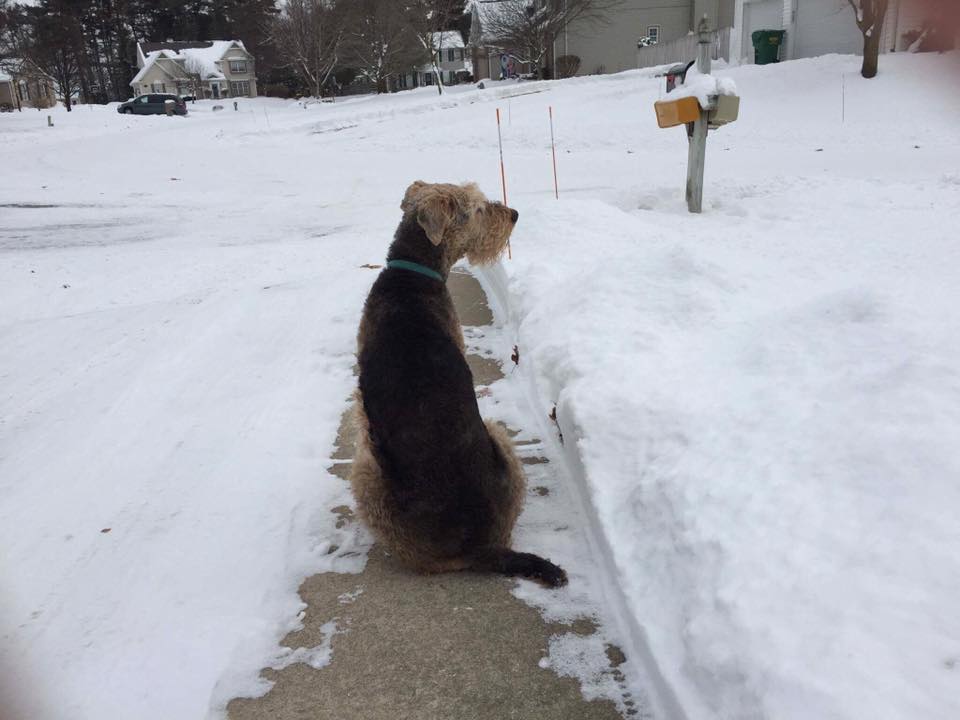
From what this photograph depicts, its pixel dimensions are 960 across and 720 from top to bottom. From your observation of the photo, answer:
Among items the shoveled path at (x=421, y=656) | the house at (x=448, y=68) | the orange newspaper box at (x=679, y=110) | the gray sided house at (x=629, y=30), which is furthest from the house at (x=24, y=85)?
the shoveled path at (x=421, y=656)

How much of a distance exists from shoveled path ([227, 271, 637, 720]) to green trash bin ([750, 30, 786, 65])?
29950mm

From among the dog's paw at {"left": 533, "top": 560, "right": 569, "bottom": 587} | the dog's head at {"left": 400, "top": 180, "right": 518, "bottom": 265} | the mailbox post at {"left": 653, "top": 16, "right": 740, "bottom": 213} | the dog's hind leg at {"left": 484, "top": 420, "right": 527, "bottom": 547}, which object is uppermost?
the mailbox post at {"left": 653, "top": 16, "right": 740, "bottom": 213}

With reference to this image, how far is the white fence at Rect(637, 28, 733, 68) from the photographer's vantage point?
31.3 meters

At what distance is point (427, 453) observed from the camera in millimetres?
2832

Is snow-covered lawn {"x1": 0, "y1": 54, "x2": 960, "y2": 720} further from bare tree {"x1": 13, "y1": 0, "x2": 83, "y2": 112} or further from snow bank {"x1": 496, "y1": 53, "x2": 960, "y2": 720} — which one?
bare tree {"x1": 13, "y1": 0, "x2": 83, "y2": 112}

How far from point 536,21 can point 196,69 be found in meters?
39.5

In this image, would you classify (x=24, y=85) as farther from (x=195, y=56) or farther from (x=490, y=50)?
(x=490, y=50)

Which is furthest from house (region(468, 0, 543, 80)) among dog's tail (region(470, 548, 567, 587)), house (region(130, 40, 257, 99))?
dog's tail (region(470, 548, 567, 587))

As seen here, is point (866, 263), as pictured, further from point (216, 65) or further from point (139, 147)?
point (216, 65)

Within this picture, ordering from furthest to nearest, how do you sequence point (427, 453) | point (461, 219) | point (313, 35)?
point (313, 35) < point (461, 219) < point (427, 453)

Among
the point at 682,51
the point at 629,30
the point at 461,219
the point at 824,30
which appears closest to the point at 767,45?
the point at 824,30

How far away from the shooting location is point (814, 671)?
185 cm

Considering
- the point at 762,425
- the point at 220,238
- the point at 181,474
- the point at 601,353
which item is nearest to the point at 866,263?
the point at 601,353

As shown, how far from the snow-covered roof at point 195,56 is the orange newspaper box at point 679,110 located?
6663 cm
